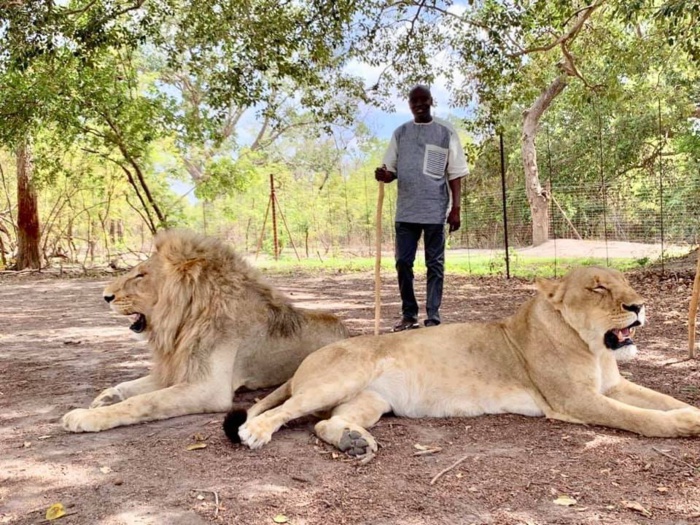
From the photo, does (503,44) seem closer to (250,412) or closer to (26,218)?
(250,412)

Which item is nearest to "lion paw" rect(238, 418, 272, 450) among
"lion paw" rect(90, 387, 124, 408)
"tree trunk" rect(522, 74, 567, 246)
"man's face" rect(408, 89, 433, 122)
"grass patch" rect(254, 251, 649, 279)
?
"lion paw" rect(90, 387, 124, 408)

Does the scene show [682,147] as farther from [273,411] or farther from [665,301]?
[273,411]

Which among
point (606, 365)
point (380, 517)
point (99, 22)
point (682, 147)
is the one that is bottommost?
point (380, 517)

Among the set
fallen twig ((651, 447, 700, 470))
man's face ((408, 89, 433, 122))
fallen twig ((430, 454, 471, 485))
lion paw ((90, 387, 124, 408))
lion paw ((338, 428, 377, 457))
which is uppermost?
man's face ((408, 89, 433, 122))

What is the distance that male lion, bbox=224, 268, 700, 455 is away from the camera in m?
2.82

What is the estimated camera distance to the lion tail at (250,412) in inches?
108

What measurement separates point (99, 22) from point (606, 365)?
24.2 feet

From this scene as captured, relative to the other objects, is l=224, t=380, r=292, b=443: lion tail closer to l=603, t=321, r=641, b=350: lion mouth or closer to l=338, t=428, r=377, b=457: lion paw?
l=338, t=428, r=377, b=457: lion paw

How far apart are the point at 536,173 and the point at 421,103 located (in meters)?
13.2

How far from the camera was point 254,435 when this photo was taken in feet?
8.95

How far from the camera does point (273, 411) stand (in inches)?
114

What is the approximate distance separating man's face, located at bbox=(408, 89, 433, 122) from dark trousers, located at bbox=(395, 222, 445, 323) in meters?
0.91

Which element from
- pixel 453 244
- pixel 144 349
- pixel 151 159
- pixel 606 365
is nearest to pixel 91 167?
pixel 151 159

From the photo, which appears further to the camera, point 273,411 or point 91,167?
point 91,167
